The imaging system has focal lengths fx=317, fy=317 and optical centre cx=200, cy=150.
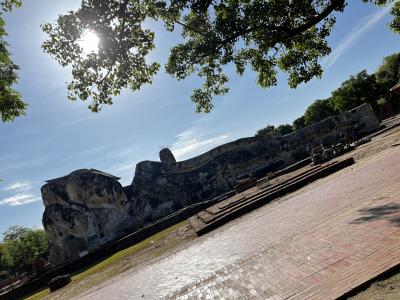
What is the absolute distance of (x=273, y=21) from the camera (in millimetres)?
12867

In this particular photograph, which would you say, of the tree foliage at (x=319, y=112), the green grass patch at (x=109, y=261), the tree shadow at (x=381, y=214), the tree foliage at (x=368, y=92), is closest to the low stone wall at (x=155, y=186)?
the green grass patch at (x=109, y=261)

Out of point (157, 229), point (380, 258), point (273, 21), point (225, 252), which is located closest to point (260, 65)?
point (273, 21)

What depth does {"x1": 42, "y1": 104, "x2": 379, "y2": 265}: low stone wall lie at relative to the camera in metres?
35.2

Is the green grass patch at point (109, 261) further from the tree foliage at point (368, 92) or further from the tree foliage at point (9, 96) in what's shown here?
the tree foliage at point (368, 92)

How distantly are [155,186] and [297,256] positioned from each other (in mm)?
32900

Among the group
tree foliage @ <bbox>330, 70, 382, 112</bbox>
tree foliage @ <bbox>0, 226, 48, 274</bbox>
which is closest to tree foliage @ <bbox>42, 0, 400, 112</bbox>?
tree foliage @ <bbox>330, 70, 382, 112</bbox>

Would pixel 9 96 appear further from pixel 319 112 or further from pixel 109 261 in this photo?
pixel 319 112

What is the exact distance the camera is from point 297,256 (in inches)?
233

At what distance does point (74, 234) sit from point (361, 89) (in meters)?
58.0

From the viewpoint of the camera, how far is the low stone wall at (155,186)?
35.2 meters

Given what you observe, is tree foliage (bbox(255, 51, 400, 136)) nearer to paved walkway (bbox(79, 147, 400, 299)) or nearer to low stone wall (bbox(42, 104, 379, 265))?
low stone wall (bbox(42, 104, 379, 265))

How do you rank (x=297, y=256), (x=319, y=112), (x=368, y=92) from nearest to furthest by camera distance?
(x=297, y=256) → (x=368, y=92) → (x=319, y=112)

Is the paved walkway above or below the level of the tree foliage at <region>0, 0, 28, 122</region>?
below

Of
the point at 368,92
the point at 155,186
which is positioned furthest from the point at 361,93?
the point at 155,186
